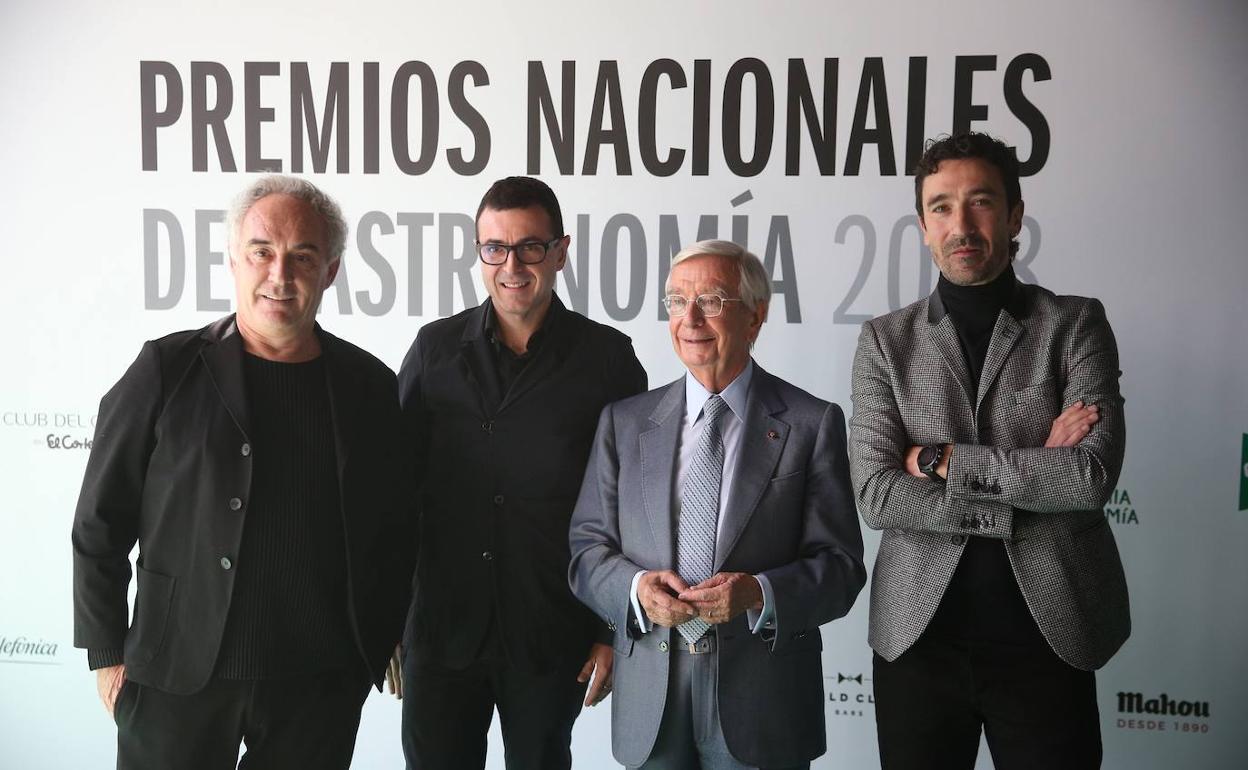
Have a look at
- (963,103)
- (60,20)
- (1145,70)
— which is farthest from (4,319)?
(1145,70)

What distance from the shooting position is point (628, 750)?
2064 millimetres

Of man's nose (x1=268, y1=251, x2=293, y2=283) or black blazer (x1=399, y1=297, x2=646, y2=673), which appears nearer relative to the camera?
man's nose (x1=268, y1=251, x2=293, y2=283)

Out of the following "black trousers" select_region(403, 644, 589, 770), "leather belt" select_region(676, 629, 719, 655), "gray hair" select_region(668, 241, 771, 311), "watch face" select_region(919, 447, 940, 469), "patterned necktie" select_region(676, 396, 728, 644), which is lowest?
"black trousers" select_region(403, 644, 589, 770)

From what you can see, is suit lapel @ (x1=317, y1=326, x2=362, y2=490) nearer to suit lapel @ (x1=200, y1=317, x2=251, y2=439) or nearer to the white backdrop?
suit lapel @ (x1=200, y1=317, x2=251, y2=439)

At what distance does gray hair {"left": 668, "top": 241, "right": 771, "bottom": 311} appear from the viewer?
2152mm

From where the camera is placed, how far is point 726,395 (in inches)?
84.6

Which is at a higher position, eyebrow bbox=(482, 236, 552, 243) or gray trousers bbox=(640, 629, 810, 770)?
eyebrow bbox=(482, 236, 552, 243)

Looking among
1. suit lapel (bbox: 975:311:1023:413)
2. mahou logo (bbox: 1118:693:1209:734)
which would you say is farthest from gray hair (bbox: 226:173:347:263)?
mahou logo (bbox: 1118:693:1209:734)

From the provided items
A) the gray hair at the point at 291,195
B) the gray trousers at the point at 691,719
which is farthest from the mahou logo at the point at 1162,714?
the gray hair at the point at 291,195

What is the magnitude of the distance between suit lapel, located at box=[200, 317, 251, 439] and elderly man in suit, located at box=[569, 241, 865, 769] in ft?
2.61

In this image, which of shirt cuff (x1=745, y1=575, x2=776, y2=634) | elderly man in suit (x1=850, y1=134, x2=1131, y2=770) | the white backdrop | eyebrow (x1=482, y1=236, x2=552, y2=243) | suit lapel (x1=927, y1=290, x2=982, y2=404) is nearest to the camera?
shirt cuff (x1=745, y1=575, x2=776, y2=634)

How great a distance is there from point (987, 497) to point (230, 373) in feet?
5.44

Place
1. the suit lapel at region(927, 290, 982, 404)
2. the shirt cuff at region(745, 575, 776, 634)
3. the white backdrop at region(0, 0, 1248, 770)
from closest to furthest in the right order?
1. the shirt cuff at region(745, 575, 776, 634)
2. the suit lapel at region(927, 290, 982, 404)
3. the white backdrop at region(0, 0, 1248, 770)

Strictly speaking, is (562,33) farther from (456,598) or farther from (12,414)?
(12,414)
